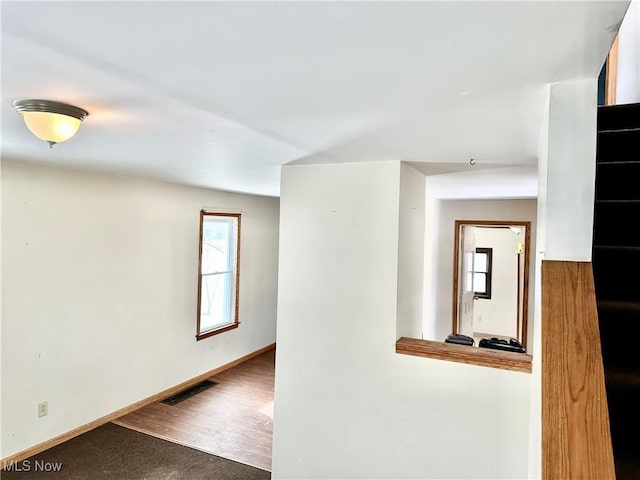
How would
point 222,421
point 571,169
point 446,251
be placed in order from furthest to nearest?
1. point 446,251
2. point 222,421
3. point 571,169

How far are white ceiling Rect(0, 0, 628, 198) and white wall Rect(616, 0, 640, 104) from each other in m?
1.55

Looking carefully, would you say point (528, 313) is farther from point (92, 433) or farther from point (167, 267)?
point (92, 433)

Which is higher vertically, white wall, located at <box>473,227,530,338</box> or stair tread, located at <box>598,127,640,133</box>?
stair tread, located at <box>598,127,640,133</box>

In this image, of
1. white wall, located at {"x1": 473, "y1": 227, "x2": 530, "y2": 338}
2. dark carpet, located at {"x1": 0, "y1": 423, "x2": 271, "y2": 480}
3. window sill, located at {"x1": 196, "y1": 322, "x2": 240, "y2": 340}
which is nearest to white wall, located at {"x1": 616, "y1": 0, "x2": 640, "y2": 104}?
dark carpet, located at {"x1": 0, "y1": 423, "x2": 271, "y2": 480}

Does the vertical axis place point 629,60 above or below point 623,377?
above


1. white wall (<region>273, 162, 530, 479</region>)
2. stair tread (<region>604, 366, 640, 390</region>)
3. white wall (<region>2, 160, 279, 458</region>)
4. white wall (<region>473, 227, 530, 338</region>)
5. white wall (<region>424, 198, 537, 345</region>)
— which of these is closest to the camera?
stair tread (<region>604, 366, 640, 390</region>)

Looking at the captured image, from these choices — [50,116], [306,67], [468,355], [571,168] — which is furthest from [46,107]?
[468,355]

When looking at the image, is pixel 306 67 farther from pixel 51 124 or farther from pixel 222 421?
pixel 222 421

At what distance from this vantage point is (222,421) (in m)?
4.05

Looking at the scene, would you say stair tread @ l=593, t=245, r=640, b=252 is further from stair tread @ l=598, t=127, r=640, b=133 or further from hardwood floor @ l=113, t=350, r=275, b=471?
hardwood floor @ l=113, t=350, r=275, b=471

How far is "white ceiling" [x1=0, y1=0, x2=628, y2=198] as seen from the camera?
0.88m

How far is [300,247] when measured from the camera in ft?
9.27

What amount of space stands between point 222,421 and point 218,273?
6.47ft

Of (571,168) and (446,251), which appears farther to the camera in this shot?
(446,251)
